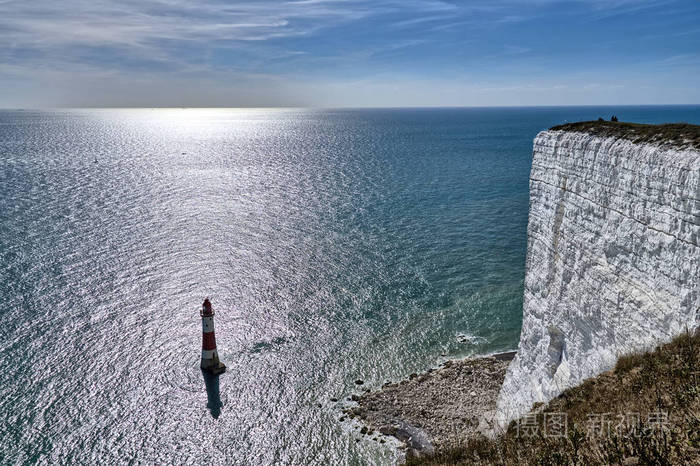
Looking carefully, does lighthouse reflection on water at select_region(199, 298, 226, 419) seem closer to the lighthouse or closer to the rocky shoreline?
the lighthouse

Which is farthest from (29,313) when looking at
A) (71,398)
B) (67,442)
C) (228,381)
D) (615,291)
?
(615,291)

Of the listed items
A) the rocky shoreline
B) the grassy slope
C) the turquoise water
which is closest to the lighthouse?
the turquoise water

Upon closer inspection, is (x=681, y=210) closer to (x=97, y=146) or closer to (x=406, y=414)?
(x=406, y=414)

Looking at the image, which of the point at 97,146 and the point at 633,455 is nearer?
the point at 633,455

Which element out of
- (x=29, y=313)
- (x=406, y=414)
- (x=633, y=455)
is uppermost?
(x=633, y=455)

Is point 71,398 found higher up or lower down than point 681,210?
lower down

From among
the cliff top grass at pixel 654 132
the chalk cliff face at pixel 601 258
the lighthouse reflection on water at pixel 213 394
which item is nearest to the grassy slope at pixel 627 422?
the chalk cliff face at pixel 601 258

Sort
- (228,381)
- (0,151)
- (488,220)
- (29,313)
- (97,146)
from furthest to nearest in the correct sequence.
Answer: (97,146) → (0,151) → (488,220) → (29,313) → (228,381)

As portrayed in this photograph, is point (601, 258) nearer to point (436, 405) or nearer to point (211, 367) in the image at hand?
point (436, 405)
